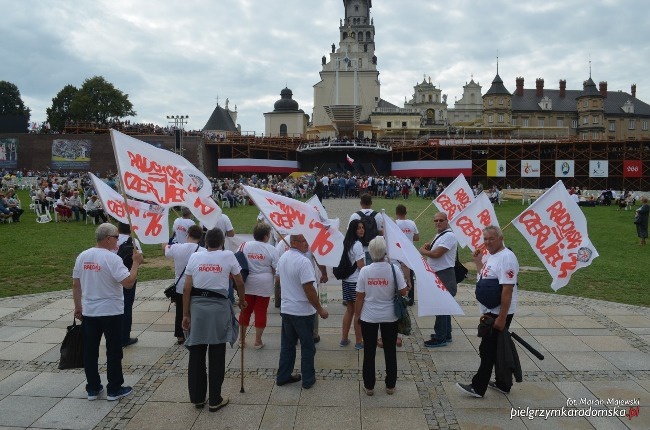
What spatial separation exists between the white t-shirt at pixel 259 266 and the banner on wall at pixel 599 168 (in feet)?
152

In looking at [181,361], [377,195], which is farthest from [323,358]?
[377,195]

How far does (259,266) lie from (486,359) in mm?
3139

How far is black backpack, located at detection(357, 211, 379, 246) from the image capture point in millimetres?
7792

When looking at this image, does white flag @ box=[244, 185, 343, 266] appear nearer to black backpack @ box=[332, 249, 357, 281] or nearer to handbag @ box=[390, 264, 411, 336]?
black backpack @ box=[332, 249, 357, 281]

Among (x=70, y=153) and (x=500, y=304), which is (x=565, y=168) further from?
(x=70, y=153)

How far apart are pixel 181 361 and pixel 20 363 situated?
7.02ft

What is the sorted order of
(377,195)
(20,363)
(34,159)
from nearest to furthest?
(20,363) < (377,195) < (34,159)

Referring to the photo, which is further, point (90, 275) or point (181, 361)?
point (181, 361)

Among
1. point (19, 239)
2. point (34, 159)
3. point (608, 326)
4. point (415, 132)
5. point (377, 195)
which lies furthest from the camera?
point (415, 132)

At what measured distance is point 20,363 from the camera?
6750mm

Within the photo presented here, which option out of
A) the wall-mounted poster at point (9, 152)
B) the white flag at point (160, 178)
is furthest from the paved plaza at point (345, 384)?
the wall-mounted poster at point (9, 152)

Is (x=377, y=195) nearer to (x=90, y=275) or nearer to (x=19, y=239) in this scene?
(x=19, y=239)

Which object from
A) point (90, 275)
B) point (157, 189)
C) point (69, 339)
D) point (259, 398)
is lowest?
point (259, 398)

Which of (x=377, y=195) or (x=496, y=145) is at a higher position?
(x=496, y=145)
